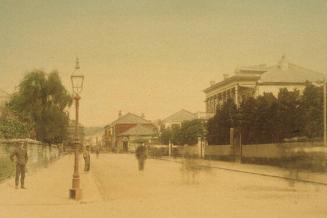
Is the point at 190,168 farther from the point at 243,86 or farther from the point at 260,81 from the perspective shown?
the point at 243,86

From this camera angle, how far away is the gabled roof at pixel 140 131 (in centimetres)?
9786

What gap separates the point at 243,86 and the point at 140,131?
4662 centimetres

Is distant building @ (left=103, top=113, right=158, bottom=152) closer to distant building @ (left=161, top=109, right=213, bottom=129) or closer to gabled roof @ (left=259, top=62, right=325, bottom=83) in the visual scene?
distant building @ (left=161, top=109, right=213, bottom=129)

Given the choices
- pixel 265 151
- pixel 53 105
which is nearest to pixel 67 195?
pixel 53 105

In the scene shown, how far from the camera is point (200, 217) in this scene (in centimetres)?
1172

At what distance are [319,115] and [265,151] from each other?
7.69m

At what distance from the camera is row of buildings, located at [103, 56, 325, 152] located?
129ft

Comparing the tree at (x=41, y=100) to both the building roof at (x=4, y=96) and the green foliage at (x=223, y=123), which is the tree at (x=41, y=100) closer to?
the building roof at (x=4, y=96)

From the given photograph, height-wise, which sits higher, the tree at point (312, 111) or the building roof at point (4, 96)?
the building roof at point (4, 96)

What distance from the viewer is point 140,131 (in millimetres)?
100625

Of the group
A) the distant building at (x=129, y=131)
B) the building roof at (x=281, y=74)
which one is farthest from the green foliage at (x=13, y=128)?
the distant building at (x=129, y=131)

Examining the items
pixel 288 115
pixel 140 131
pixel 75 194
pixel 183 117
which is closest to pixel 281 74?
pixel 288 115

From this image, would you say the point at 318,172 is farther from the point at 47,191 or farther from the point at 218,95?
the point at 218,95

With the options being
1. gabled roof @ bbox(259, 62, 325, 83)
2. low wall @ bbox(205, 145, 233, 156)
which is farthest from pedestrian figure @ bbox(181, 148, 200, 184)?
low wall @ bbox(205, 145, 233, 156)
